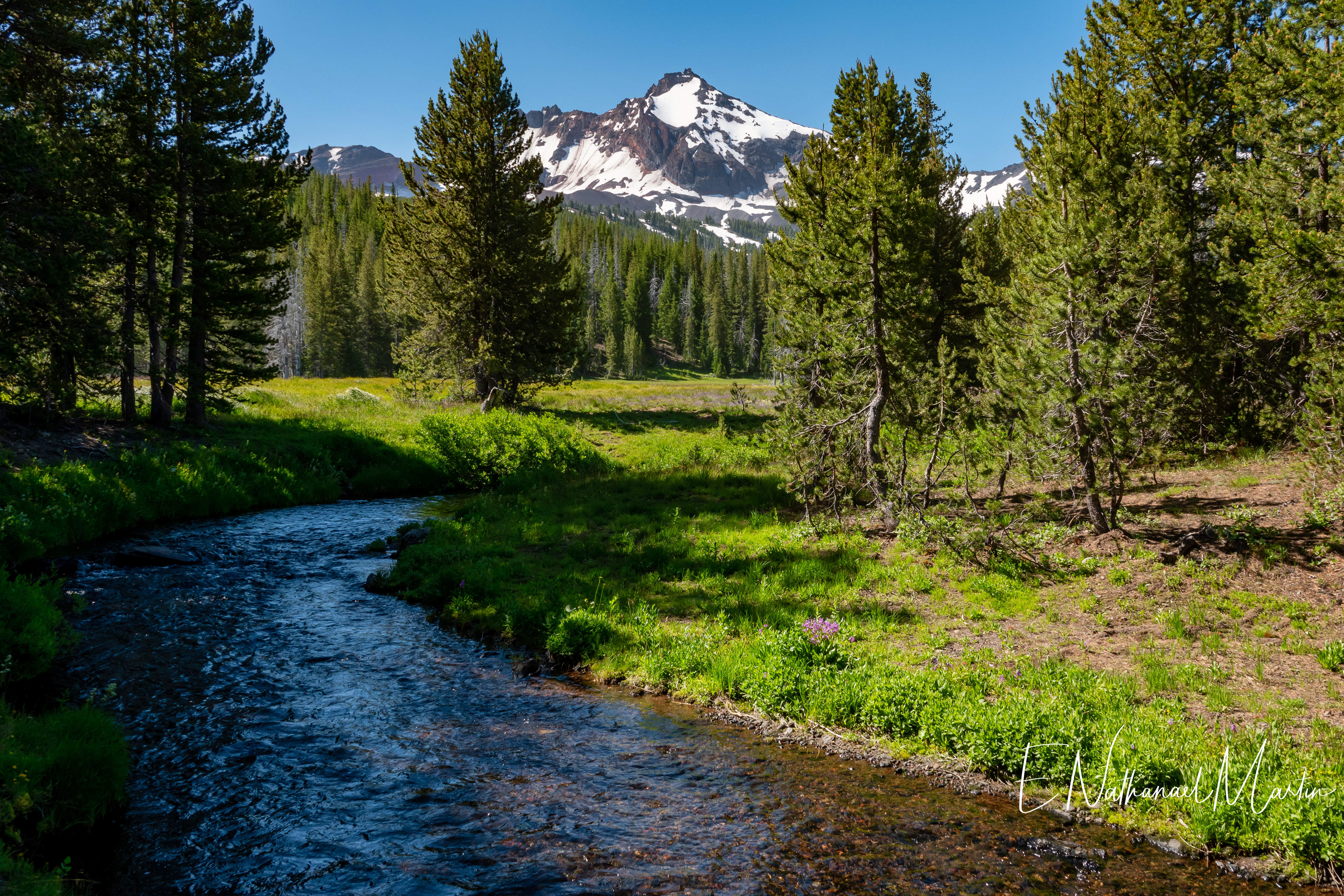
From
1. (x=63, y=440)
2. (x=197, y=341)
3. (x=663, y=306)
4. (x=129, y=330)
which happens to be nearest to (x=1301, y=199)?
(x=129, y=330)

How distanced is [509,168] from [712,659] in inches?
1337

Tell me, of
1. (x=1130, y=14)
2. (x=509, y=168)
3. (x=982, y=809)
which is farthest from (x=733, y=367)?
(x=982, y=809)

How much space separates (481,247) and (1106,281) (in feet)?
98.4

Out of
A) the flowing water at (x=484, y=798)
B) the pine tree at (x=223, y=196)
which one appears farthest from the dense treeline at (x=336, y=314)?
the flowing water at (x=484, y=798)

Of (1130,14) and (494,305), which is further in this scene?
(494,305)

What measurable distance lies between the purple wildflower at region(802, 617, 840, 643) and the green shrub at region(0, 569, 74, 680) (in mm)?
10425

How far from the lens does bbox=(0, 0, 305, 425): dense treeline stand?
53.1ft

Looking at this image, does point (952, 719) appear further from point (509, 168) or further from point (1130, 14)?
point (509, 168)

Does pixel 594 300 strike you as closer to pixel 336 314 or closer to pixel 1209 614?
pixel 336 314

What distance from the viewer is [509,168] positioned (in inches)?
1460

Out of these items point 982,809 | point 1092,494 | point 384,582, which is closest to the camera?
point 982,809

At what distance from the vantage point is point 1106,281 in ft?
49.4

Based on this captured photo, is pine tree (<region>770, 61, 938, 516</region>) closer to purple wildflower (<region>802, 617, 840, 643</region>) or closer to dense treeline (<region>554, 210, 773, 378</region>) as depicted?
purple wildflower (<region>802, 617, 840, 643</region>)

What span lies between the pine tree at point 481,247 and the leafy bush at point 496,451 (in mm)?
6937
